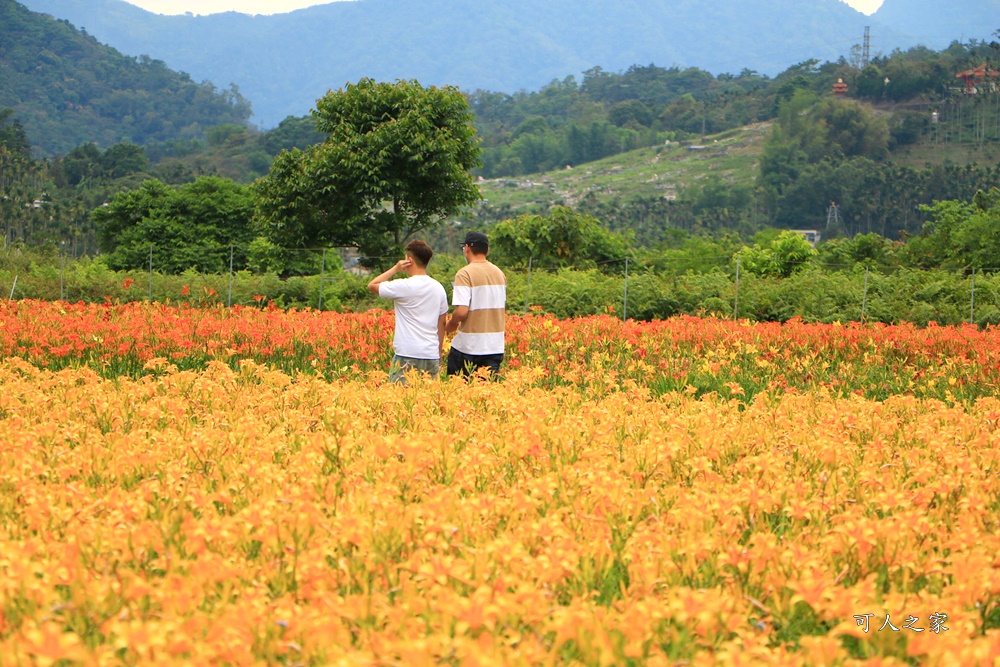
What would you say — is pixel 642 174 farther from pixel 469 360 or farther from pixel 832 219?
pixel 469 360

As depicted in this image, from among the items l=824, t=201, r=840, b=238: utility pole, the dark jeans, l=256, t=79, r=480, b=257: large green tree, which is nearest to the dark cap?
the dark jeans

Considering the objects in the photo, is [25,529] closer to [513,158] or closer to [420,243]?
[420,243]

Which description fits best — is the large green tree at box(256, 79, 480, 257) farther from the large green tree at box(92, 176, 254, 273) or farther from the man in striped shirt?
the man in striped shirt

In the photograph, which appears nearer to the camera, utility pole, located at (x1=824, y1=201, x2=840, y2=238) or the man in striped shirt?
the man in striped shirt

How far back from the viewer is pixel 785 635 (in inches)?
94.5

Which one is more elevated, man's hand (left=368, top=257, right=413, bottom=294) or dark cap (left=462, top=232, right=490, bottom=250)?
dark cap (left=462, top=232, right=490, bottom=250)

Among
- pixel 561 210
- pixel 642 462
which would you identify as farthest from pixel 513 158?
pixel 642 462

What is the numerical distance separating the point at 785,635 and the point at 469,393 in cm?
286

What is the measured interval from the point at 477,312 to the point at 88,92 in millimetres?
196175

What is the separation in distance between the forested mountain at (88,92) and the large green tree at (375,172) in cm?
15679


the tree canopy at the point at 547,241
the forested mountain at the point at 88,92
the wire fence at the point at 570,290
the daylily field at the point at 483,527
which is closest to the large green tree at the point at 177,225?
the tree canopy at the point at 547,241

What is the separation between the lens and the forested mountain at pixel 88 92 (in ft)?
567

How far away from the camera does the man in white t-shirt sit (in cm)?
685

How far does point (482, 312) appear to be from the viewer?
23.2 feet
